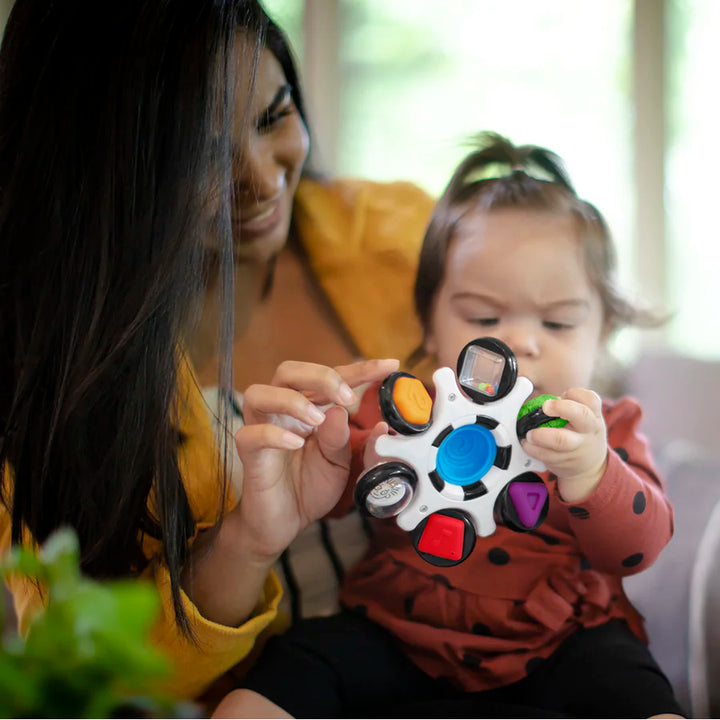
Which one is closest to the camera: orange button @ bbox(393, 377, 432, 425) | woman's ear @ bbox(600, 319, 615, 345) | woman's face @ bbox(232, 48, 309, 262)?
orange button @ bbox(393, 377, 432, 425)

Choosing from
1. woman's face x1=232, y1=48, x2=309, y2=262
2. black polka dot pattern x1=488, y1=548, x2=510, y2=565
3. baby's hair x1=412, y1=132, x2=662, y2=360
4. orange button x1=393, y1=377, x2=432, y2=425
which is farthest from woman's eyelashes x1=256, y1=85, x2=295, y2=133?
black polka dot pattern x1=488, y1=548, x2=510, y2=565

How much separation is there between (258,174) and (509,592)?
1.40ft

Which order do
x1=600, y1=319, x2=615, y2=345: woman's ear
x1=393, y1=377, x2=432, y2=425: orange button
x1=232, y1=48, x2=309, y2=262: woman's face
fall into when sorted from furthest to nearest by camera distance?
x1=600, y1=319, x2=615, y2=345: woman's ear → x1=232, y1=48, x2=309, y2=262: woman's face → x1=393, y1=377, x2=432, y2=425: orange button

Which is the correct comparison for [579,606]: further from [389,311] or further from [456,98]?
[456,98]

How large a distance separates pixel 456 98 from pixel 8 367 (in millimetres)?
516

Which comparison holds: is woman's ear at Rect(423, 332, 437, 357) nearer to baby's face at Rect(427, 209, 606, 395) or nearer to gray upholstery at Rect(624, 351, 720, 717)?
baby's face at Rect(427, 209, 606, 395)

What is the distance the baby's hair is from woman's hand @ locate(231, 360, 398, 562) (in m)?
0.13

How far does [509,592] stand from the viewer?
2.10ft

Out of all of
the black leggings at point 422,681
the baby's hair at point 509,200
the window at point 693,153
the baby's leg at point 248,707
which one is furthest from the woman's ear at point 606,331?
the baby's leg at point 248,707

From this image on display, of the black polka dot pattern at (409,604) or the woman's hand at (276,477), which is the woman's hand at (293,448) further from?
the black polka dot pattern at (409,604)

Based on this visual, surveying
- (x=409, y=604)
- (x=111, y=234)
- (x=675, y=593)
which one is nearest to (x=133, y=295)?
(x=111, y=234)

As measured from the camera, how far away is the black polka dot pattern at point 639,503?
1.91 ft

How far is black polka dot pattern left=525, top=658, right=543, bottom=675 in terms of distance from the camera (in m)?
0.63

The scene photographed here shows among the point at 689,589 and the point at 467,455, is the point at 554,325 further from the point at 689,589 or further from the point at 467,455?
the point at 689,589
